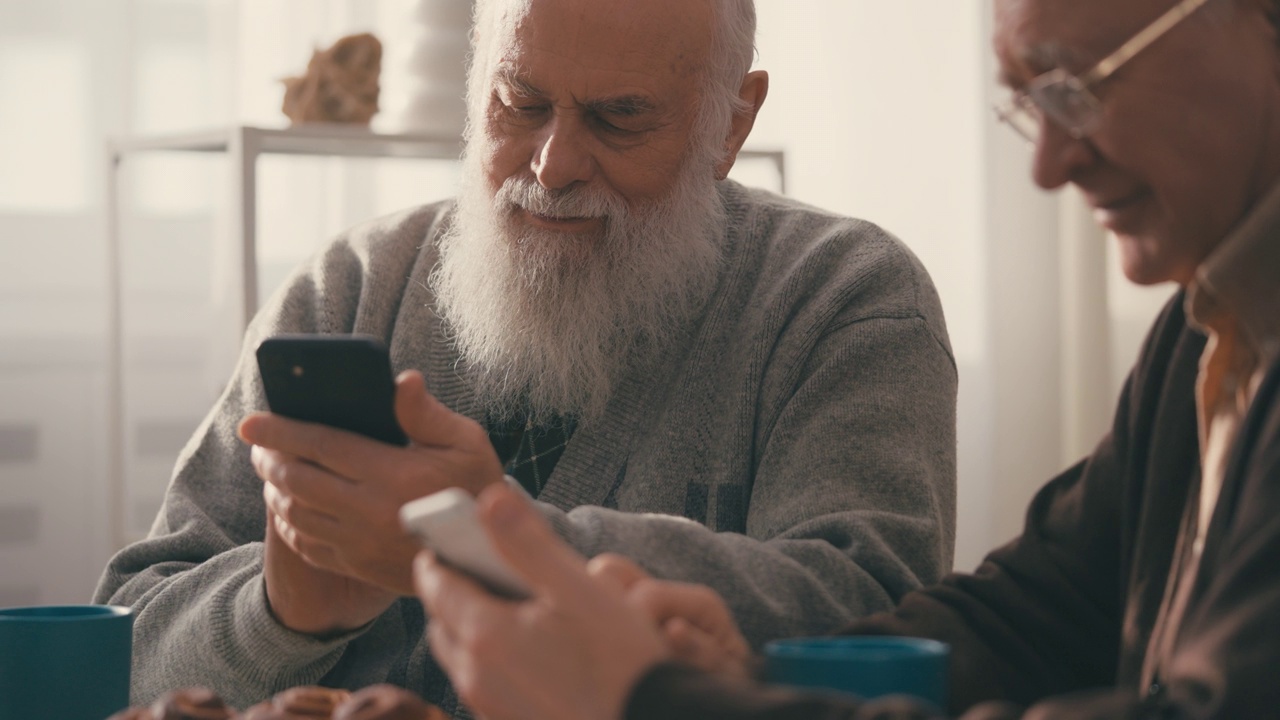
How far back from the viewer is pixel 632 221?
71.8 inches

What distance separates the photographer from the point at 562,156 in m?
1.74

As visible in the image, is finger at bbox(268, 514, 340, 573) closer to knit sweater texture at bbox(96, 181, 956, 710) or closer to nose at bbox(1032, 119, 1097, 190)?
knit sweater texture at bbox(96, 181, 956, 710)

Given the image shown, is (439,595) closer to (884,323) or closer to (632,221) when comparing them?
(884,323)

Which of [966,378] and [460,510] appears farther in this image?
[966,378]

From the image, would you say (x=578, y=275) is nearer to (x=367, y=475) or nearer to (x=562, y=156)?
(x=562, y=156)

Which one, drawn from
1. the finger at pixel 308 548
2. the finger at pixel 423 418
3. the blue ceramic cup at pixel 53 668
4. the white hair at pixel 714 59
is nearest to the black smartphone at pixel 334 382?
the finger at pixel 423 418

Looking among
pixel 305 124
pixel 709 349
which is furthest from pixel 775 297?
pixel 305 124

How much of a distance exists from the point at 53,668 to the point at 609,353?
34.9 inches

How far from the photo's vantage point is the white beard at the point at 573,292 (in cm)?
180

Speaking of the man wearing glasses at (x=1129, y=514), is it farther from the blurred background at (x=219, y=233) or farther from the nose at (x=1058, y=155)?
the blurred background at (x=219, y=233)

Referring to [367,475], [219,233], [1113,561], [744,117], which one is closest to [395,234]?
[744,117]

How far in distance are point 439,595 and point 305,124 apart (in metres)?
1.99

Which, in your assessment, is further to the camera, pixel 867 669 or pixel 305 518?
pixel 305 518

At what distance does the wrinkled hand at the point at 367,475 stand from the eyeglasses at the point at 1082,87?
52 cm
